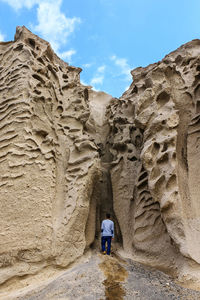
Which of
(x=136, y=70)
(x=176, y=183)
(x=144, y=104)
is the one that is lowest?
(x=176, y=183)

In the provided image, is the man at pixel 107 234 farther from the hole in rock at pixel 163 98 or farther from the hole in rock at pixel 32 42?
the hole in rock at pixel 32 42

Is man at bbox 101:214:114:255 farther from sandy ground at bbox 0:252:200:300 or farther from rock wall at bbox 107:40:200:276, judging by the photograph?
sandy ground at bbox 0:252:200:300

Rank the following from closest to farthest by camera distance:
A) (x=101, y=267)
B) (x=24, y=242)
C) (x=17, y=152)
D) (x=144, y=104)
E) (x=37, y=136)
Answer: (x=101, y=267)
(x=24, y=242)
(x=17, y=152)
(x=37, y=136)
(x=144, y=104)

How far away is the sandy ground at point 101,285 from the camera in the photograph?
302 centimetres

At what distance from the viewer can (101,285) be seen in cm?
322

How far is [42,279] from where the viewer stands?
12.8 ft

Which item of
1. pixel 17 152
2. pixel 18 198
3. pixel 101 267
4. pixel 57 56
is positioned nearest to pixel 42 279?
pixel 101 267

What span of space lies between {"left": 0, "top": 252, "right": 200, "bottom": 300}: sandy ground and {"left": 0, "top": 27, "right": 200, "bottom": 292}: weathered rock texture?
0.69 ft

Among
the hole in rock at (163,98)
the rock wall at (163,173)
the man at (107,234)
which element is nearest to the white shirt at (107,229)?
the man at (107,234)

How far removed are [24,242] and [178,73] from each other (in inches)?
197

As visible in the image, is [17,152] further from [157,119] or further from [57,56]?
[57,56]

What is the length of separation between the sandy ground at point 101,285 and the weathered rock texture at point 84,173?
0.69 feet

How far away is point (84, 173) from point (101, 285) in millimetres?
2349

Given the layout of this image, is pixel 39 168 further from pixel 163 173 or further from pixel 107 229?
pixel 163 173
